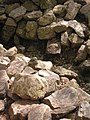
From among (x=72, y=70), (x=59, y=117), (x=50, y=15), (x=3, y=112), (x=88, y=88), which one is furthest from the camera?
(x=50, y=15)

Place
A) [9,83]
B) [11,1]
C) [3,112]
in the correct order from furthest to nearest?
[11,1], [9,83], [3,112]

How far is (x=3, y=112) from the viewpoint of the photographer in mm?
4965

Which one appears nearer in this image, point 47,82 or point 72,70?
point 47,82

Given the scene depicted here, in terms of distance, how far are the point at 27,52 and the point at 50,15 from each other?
1178 millimetres

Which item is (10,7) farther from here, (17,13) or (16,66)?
(16,66)

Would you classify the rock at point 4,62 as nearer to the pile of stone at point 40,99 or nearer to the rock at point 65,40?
the pile of stone at point 40,99

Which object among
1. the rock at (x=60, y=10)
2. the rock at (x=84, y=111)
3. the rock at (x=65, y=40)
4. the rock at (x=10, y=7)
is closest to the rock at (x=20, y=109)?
the rock at (x=84, y=111)

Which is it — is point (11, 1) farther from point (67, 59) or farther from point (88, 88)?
point (88, 88)

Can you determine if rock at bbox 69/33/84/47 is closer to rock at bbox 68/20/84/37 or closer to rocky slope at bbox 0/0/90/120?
rocky slope at bbox 0/0/90/120

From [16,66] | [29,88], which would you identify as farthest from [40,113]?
[16,66]

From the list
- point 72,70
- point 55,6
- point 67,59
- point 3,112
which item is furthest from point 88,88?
point 55,6

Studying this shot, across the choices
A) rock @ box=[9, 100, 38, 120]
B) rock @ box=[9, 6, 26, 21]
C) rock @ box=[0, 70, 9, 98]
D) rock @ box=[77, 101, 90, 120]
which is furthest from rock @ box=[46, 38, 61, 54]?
rock @ box=[77, 101, 90, 120]

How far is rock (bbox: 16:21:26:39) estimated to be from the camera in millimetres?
8148

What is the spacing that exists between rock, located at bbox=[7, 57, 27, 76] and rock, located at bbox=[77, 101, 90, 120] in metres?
1.65
